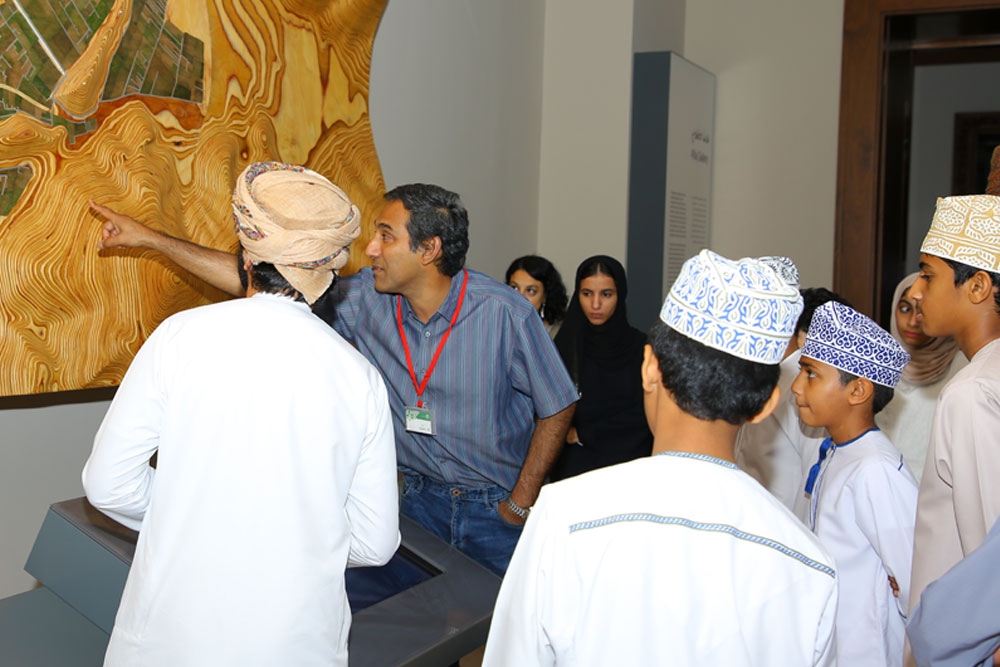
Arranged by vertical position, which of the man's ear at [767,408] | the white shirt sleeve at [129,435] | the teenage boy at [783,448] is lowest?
the teenage boy at [783,448]

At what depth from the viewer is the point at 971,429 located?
5.57ft

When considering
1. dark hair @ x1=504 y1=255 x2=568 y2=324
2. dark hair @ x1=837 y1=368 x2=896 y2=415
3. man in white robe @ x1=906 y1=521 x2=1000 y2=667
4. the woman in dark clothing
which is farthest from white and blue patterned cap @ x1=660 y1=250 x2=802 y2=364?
dark hair @ x1=504 y1=255 x2=568 y2=324

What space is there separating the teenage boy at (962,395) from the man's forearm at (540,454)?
101 cm

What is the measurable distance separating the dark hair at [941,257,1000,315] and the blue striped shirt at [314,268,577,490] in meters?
1.05

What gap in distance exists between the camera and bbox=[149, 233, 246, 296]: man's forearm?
223cm

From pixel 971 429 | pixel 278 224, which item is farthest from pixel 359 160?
pixel 971 429

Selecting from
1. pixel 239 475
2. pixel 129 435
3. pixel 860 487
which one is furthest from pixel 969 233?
pixel 129 435

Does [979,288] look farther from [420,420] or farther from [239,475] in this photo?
[239,475]

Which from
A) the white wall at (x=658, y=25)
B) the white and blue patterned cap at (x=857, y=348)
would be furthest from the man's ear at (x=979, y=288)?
the white wall at (x=658, y=25)

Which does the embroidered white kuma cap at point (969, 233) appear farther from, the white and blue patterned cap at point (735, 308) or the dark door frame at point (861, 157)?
the dark door frame at point (861, 157)

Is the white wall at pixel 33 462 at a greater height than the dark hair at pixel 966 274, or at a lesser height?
lesser

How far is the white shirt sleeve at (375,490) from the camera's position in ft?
5.02

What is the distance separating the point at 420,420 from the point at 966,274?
4.74 ft

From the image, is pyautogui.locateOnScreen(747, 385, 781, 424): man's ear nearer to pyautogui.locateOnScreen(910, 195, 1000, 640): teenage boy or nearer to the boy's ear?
pyautogui.locateOnScreen(910, 195, 1000, 640): teenage boy
